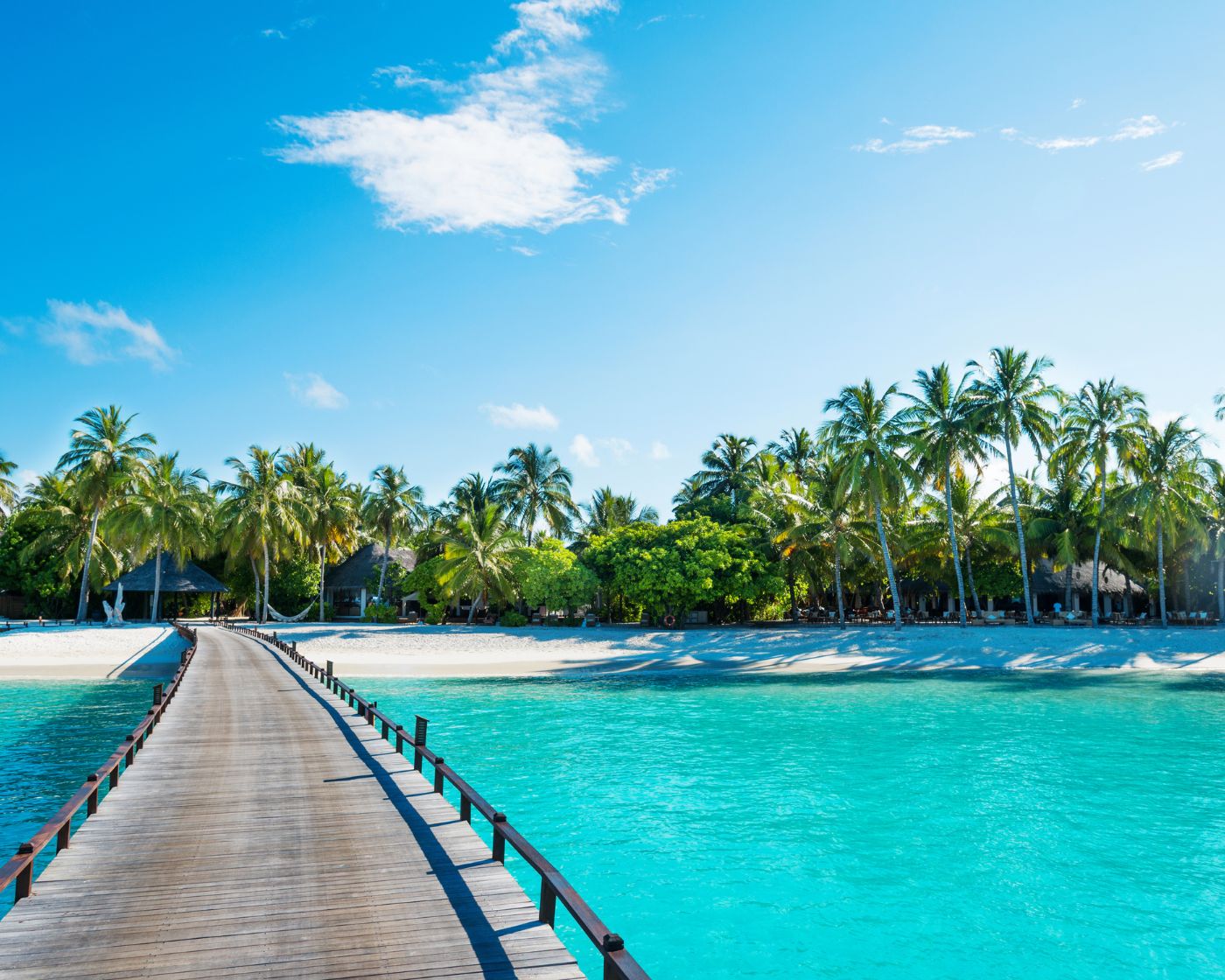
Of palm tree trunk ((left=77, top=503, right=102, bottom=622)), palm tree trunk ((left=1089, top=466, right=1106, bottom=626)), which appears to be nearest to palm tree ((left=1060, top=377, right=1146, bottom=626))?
palm tree trunk ((left=1089, top=466, right=1106, bottom=626))

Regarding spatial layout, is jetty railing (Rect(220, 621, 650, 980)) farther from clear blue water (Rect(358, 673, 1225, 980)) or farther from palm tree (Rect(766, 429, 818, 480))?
palm tree (Rect(766, 429, 818, 480))

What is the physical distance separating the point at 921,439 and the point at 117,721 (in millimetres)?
41527

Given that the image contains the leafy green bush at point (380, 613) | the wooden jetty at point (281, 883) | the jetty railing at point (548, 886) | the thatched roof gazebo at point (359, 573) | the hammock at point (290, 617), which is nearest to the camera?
the jetty railing at point (548, 886)

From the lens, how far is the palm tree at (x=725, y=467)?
62.2 meters

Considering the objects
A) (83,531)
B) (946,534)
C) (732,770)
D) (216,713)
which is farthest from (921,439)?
(83,531)

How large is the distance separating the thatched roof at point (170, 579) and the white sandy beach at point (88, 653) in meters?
10.2

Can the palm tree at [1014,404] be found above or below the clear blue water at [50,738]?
above

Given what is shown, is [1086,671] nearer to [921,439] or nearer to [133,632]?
[921,439]

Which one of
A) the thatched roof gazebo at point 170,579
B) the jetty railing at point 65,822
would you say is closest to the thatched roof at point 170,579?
the thatched roof gazebo at point 170,579

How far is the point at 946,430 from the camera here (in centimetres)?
4622

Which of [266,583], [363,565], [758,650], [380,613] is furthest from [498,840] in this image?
[363,565]

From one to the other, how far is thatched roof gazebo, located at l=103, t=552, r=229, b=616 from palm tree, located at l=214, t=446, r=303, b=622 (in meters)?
3.83

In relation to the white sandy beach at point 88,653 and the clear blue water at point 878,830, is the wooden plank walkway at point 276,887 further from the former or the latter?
the white sandy beach at point 88,653

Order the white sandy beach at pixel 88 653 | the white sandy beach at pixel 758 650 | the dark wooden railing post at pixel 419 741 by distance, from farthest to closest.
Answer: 1. the white sandy beach at pixel 758 650
2. the white sandy beach at pixel 88 653
3. the dark wooden railing post at pixel 419 741
